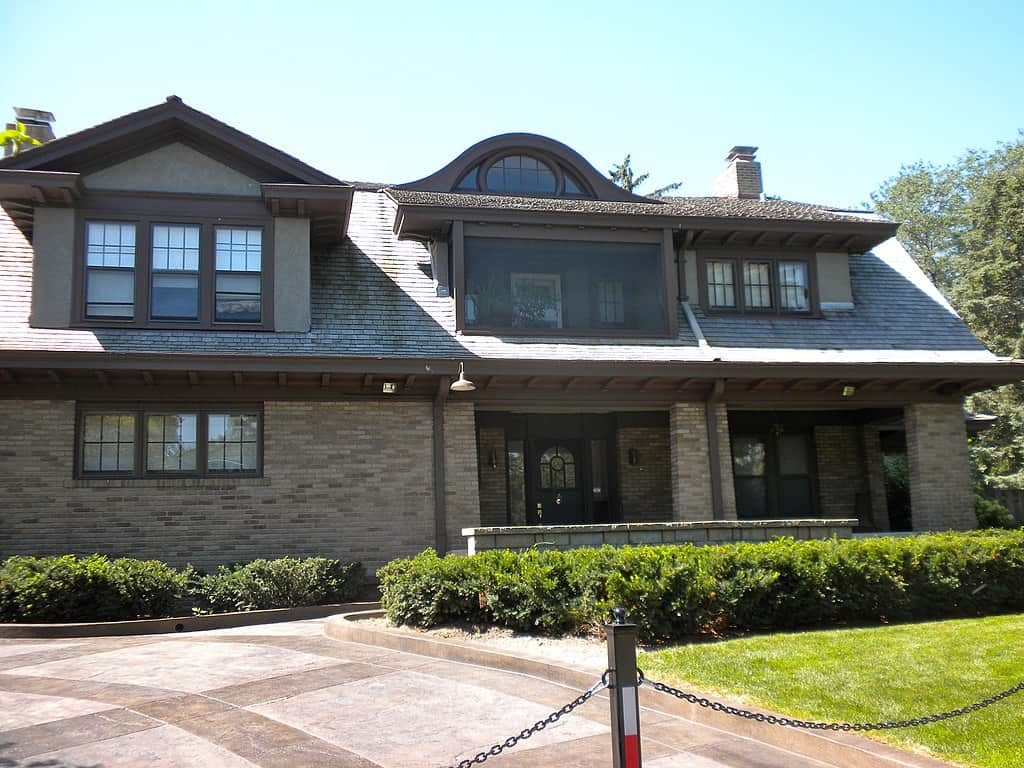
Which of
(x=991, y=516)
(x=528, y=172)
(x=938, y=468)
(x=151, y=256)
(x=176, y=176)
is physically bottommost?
(x=991, y=516)

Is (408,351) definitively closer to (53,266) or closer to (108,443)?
(108,443)

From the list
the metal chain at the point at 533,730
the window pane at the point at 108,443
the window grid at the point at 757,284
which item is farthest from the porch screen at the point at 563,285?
the metal chain at the point at 533,730

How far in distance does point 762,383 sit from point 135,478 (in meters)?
10.4

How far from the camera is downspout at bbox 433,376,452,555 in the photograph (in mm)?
14578

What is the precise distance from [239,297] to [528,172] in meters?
6.07

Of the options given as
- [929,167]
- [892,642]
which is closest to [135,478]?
[892,642]

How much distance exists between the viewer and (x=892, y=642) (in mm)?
8703

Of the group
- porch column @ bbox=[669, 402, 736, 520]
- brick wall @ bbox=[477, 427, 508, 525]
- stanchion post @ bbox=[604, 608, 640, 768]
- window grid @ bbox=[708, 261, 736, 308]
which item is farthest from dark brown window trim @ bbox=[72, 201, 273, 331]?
stanchion post @ bbox=[604, 608, 640, 768]

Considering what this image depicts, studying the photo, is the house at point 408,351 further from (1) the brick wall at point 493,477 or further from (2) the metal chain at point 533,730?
(2) the metal chain at point 533,730

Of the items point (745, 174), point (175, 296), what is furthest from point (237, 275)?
point (745, 174)

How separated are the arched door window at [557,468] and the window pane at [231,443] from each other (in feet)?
19.1

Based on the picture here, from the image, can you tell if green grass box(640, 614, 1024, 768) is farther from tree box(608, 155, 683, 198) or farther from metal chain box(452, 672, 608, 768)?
tree box(608, 155, 683, 198)

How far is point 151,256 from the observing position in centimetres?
1473

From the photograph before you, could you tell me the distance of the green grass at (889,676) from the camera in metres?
6.05
